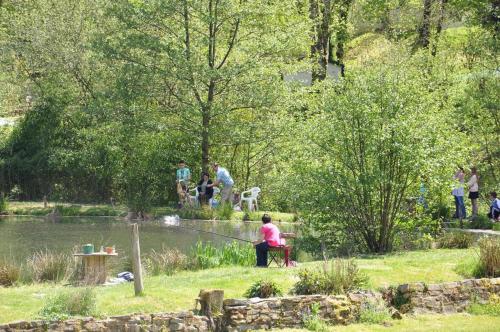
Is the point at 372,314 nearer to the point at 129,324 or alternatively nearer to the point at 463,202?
the point at 129,324

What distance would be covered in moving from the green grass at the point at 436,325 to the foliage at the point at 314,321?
161 millimetres

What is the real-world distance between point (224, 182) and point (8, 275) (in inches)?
540

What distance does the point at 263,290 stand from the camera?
14055 mm

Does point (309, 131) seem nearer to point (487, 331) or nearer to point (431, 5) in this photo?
point (487, 331)

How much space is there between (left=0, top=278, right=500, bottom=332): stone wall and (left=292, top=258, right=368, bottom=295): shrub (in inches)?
11.2

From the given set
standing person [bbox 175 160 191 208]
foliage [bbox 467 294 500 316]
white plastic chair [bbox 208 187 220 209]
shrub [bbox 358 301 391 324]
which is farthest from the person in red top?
standing person [bbox 175 160 191 208]

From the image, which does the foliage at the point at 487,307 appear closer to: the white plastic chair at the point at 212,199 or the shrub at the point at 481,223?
the shrub at the point at 481,223

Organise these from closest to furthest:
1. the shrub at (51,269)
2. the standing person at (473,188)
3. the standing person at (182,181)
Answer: the shrub at (51,269) < the standing person at (473,188) < the standing person at (182,181)

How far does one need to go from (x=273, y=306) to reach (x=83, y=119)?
2356 centimetres

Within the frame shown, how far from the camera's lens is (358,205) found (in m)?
19.7

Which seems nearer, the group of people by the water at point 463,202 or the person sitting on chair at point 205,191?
the group of people by the water at point 463,202

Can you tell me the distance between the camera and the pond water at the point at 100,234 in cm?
2058

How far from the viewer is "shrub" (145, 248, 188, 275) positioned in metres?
16.7

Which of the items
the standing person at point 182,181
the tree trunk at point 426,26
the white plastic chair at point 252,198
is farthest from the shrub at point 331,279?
the tree trunk at point 426,26
